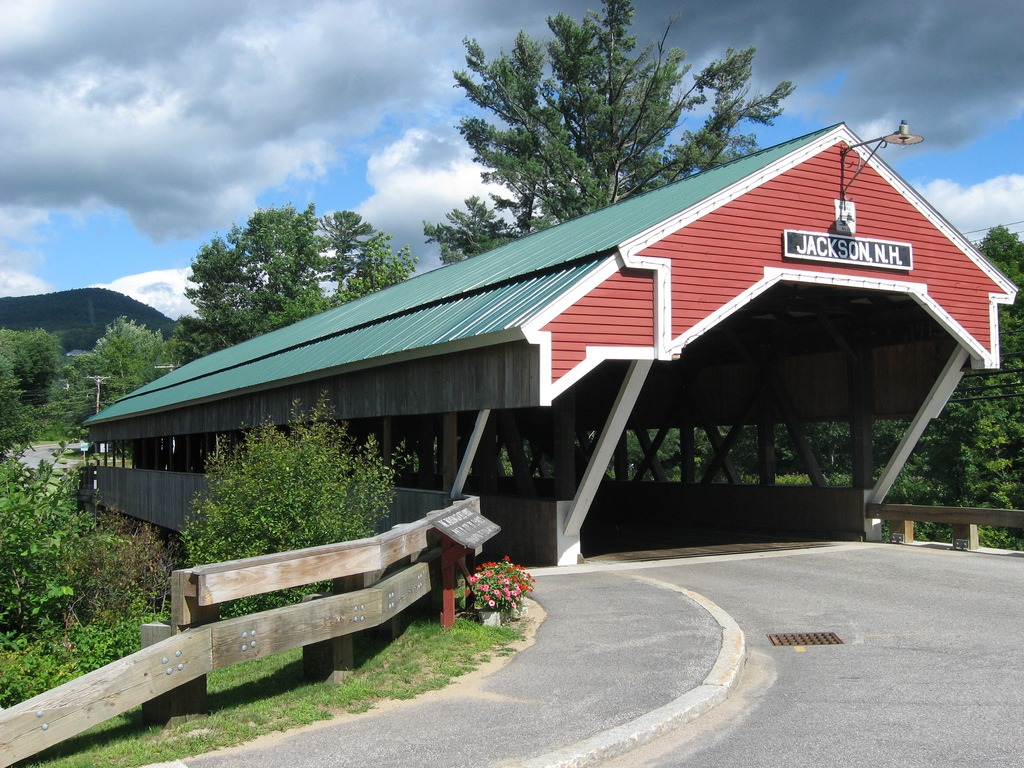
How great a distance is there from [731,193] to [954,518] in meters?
6.34

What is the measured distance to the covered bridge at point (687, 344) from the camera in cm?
1333

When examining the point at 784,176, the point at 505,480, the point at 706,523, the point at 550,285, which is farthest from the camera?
the point at 505,480

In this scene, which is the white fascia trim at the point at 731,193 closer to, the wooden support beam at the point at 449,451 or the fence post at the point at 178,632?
the wooden support beam at the point at 449,451

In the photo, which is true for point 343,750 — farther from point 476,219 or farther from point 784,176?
point 476,219

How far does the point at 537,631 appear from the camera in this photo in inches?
351

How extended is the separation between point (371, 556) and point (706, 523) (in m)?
16.9

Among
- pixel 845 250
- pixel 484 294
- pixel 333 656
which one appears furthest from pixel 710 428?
pixel 333 656

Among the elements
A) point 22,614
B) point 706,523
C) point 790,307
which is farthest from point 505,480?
point 22,614

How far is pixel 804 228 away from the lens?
49.6 feet

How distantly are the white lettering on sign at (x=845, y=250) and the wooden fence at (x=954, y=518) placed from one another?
13.0 feet

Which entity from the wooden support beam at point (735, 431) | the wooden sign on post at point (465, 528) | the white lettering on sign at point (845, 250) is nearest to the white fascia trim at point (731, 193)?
the white lettering on sign at point (845, 250)

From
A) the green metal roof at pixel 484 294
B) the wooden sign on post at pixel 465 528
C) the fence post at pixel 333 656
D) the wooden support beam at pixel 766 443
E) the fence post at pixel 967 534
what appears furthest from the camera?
the wooden support beam at pixel 766 443

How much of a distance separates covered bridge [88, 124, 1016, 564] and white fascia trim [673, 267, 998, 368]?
0.04 metres

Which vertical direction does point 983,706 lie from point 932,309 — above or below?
below
